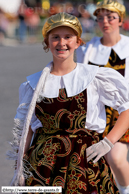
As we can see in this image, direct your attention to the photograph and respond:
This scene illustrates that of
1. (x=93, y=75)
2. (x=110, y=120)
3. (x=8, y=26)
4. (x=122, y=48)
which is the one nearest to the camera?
(x=93, y=75)

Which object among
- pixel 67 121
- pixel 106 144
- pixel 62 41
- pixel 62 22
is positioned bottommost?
pixel 106 144

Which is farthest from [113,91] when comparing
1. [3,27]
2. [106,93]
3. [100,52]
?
[3,27]

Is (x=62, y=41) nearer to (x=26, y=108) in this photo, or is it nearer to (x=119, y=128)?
(x=26, y=108)

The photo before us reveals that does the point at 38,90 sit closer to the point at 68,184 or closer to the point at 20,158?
the point at 20,158

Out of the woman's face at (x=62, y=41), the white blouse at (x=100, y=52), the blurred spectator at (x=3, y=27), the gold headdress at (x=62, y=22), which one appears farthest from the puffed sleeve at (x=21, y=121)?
the blurred spectator at (x=3, y=27)

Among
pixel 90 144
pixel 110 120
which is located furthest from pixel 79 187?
pixel 110 120

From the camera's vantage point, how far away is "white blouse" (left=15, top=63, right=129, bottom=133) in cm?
277

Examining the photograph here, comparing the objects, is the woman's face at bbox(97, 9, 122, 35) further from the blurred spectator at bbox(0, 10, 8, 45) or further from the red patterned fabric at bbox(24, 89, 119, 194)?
the blurred spectator at bbox(0, 10, 8, 45)

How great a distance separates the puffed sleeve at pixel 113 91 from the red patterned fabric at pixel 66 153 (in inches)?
5.2

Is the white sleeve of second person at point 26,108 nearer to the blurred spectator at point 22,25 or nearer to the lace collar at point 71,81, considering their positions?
the lace collar at point 71,81

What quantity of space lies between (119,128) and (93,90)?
0.97ft

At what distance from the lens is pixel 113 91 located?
280 cm

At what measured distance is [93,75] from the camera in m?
2.82

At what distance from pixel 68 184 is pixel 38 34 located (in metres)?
22.5
